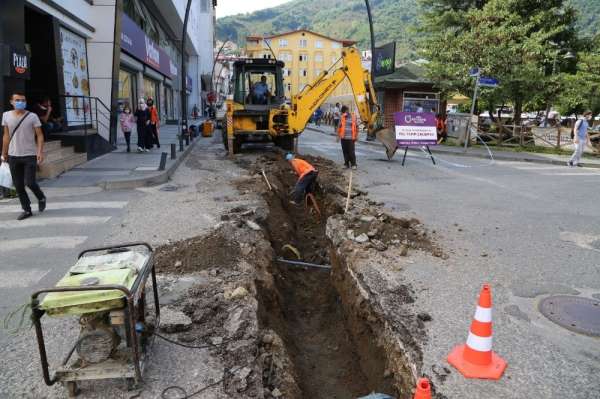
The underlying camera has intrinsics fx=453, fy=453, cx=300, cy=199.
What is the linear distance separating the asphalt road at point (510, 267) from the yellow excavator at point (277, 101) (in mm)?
3292

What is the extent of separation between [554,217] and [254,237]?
5.49 metres

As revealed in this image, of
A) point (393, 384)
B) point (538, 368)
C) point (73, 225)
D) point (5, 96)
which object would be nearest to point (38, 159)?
point (73, 225)

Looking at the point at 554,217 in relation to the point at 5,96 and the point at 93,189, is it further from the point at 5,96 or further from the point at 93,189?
the point at 5,96

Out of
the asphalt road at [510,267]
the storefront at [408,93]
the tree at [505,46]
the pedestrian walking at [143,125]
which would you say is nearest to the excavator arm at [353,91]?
the asphalt road at [510,267]

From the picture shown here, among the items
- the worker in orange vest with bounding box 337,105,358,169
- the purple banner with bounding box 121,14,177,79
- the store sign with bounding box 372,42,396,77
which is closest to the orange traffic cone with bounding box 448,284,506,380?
the worker in orange vest with bounding box 337,105,358,169

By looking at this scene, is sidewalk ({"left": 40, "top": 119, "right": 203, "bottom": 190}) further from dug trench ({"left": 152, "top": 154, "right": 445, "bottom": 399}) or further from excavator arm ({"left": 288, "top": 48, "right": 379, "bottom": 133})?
excavator arm ({"left": 288, "top": 48, "right": 379, "bottom": 133})

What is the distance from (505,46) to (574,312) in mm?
19453

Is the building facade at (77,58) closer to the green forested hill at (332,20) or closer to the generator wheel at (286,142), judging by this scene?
the generator wheel at (286,142)

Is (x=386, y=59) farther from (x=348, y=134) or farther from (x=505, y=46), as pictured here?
(x=348, y=134)

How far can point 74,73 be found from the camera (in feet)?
47.5

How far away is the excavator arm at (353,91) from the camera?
14086 millimetres

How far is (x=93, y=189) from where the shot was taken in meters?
9.56

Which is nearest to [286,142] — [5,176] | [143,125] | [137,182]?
[143,125]

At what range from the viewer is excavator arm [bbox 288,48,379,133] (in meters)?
14.1
